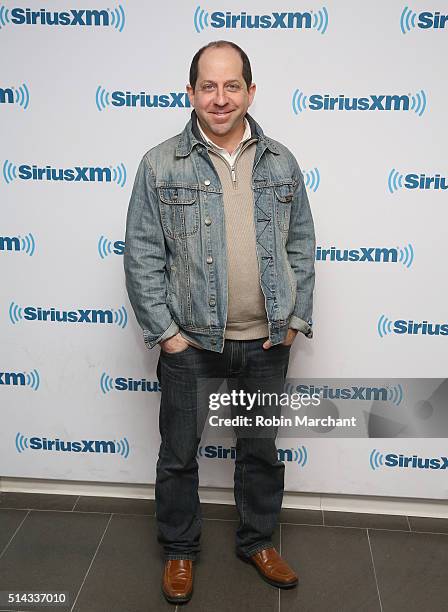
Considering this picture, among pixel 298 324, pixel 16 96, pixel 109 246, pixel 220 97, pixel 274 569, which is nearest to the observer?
pixel 220 97

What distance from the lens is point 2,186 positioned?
2.44m

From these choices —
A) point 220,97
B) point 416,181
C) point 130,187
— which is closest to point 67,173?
point 130,187

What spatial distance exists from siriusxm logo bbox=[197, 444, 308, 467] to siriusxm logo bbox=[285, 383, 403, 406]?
24 cm

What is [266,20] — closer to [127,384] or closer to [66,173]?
[66,173]

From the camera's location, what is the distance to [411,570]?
2312mm

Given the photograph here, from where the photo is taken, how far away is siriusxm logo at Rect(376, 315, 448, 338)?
244cm

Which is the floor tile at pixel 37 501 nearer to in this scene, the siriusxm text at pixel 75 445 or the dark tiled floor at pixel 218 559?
the dark tiled floor at pixel 218 559

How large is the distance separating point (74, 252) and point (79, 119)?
0.47 m

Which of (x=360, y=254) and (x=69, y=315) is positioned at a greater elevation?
(x=360, y=254)

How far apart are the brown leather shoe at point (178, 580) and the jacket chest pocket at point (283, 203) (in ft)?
3.79

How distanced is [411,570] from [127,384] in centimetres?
122

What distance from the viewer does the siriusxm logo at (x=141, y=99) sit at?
A: 2.30 metres

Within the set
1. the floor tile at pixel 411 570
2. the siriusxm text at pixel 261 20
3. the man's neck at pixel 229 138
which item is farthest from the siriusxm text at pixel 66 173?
the floor tile at pixel 411 570

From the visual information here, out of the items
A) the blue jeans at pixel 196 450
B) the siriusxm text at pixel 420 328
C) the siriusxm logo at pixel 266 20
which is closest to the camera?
the blue jeans at pixel 196 450
